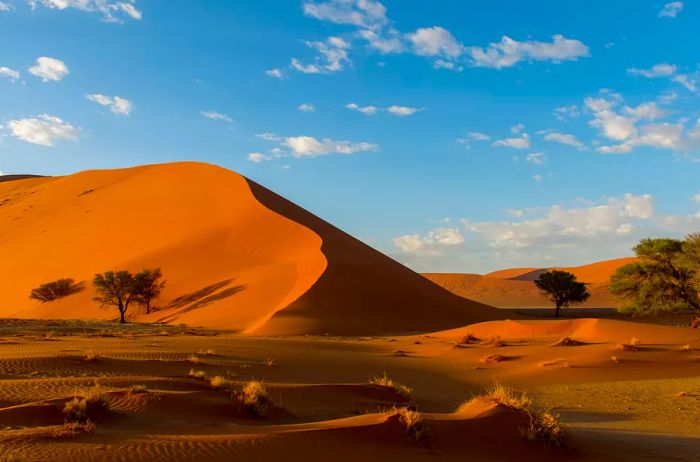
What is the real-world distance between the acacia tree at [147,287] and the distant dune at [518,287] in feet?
204

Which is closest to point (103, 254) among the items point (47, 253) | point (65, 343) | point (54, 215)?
point (47, 253)

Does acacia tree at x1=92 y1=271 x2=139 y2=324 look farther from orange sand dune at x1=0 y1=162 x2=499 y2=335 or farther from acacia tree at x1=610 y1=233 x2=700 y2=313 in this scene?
acacia tree at x1=610 y1=233 x2=700 y2=313

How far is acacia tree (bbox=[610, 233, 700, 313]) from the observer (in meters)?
28.7

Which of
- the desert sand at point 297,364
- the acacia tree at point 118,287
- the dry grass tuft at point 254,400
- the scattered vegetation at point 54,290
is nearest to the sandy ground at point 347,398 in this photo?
the desert sand at point 297,364

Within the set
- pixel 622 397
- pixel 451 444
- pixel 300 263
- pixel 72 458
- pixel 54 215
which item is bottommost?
pixel 622 397

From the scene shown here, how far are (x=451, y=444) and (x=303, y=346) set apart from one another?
14895 mm

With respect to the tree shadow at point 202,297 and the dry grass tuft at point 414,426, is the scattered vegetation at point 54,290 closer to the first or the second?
the tree shadow at point 202,297

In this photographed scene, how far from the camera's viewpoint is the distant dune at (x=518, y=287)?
88812mm

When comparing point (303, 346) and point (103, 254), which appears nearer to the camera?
point (303, 346)

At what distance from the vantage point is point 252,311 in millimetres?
34406

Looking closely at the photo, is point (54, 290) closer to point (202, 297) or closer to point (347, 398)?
point (202, 297)

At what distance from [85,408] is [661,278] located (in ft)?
99.9

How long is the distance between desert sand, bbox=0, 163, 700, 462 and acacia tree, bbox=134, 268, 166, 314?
2.93 feet

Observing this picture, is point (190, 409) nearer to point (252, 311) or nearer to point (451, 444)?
point (451, 444)
